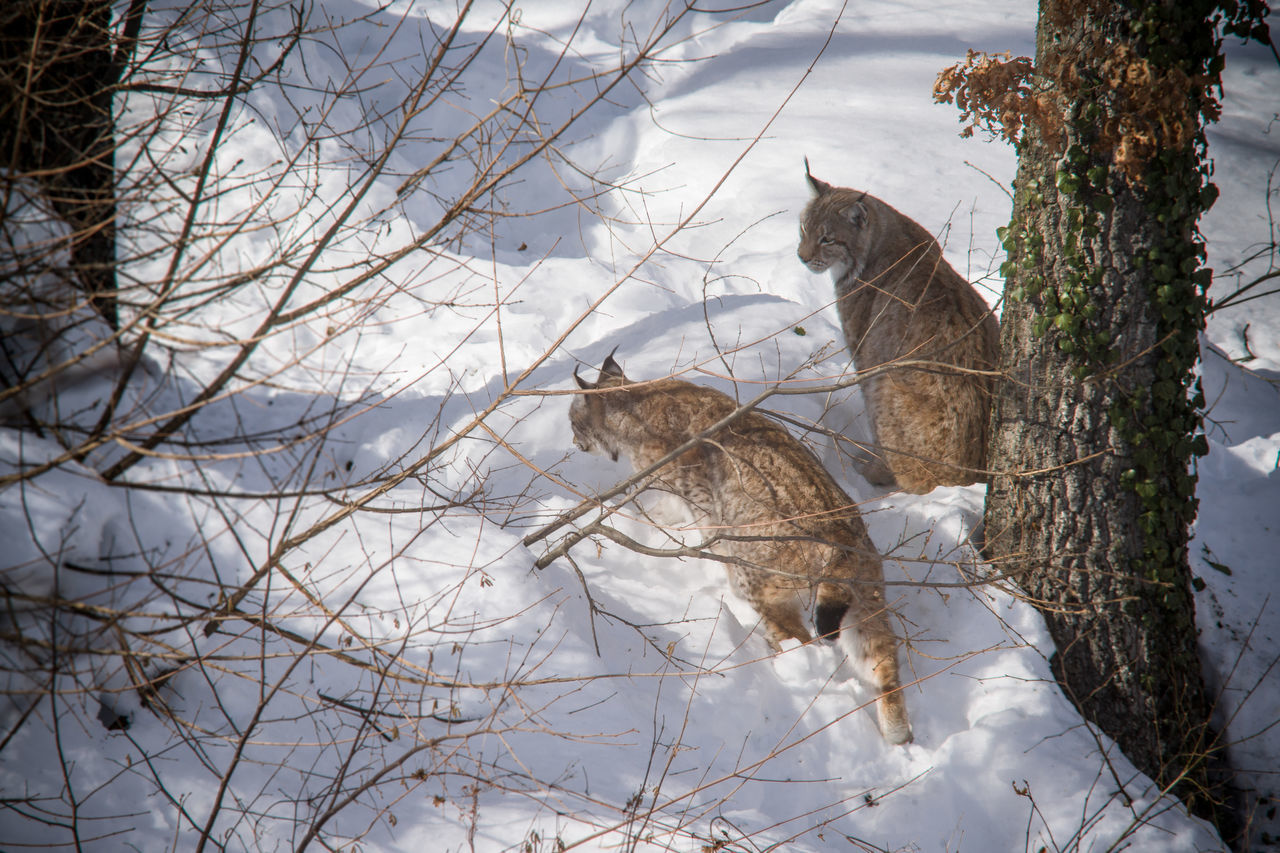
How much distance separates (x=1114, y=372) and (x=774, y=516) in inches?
61.9

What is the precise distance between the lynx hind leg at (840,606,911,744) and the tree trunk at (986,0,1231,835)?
2.13 feet

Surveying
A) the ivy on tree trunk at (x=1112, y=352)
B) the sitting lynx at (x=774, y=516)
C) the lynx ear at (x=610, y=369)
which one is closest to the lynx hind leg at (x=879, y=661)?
the sitting lynx at (x=774, y=516)

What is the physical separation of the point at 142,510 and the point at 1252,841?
15.4 feet

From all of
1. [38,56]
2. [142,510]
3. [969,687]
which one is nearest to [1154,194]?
[969,687]

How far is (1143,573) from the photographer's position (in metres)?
2.97

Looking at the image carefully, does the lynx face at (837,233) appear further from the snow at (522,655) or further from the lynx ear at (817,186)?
the snow at (522,655)

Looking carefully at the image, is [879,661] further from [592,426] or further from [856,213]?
[856,213]

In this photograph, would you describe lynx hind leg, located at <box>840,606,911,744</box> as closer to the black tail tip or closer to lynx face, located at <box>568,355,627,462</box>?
the black tail tip

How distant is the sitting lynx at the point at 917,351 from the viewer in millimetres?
3918

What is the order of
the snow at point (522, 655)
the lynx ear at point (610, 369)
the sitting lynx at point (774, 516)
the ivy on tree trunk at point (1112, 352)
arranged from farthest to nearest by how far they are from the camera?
the lynx ear at point (610, 369)
the sitting lynx at point (774, 516)
the ivy on tree trunk at point (1112, 352)
the snow at point (522, 655)

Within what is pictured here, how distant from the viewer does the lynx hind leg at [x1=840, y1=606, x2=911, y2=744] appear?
3082 mm

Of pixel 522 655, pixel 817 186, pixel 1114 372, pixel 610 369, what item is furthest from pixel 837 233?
pixel 522 655

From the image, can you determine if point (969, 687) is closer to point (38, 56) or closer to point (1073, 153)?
point (1073, 153)

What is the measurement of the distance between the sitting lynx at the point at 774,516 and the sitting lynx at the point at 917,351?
1.85 ft
